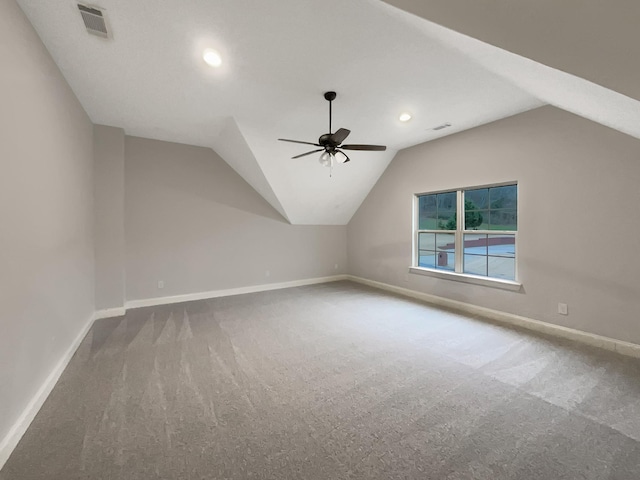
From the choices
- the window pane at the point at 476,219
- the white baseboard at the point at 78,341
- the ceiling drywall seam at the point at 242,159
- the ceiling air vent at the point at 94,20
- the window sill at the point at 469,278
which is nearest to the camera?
the white baseboard at the point at 78,341

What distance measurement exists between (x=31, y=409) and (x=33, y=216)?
1352mm

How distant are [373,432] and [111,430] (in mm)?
1697

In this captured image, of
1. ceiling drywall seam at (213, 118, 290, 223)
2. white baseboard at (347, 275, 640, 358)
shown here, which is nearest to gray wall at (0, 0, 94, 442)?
ceiling drywall seam at (213, 118, 290, 223)

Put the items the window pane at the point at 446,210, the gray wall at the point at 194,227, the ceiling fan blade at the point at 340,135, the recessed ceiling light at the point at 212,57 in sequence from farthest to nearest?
the window pane at the point at 446,210
the gray wall at the point at 194,227
the ceiling fan blade at the point at 340,135
the recessed ceiling light at the point at 212,57

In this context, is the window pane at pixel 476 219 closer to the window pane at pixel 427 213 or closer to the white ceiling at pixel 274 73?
the window pane at pixel 427 213

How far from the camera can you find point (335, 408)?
191cm

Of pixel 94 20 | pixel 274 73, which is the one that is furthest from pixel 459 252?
pixel 94 20

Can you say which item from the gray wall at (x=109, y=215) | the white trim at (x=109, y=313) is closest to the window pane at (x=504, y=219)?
the gray wall at (x=109, y=215)

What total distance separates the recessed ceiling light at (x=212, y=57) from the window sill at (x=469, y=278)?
428 cm

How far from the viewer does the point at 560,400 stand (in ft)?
6.57

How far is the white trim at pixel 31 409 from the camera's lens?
1.48m

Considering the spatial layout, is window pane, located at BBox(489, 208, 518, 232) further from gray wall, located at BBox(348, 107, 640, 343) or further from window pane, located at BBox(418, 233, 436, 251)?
window pane, located at BBox(418, 233, 436, 251)

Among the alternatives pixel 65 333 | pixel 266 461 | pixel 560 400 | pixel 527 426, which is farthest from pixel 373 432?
pixel 65 333

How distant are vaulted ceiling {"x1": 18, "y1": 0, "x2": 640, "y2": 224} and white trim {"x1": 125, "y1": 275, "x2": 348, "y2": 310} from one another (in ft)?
8.11
